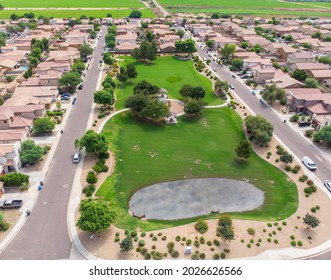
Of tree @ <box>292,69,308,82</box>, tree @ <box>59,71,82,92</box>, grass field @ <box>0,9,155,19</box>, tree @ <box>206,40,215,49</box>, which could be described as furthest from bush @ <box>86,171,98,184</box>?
grass field @ <box>0,9,155,19</box>

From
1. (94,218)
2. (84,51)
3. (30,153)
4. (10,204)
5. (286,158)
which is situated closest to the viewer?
(94,218)

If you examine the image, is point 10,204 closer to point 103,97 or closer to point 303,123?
point 103,97

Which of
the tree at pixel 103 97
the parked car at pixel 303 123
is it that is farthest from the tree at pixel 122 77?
the parked car at pixel 303 123

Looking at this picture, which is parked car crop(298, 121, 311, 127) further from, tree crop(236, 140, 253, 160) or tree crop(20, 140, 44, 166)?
tree crop(20, 140, 44, 166)

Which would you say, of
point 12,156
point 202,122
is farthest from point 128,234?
point 202,122

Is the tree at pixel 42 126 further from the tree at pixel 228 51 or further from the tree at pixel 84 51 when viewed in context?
the tree at pixel 228 51

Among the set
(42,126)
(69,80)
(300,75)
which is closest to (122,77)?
(69,80)
